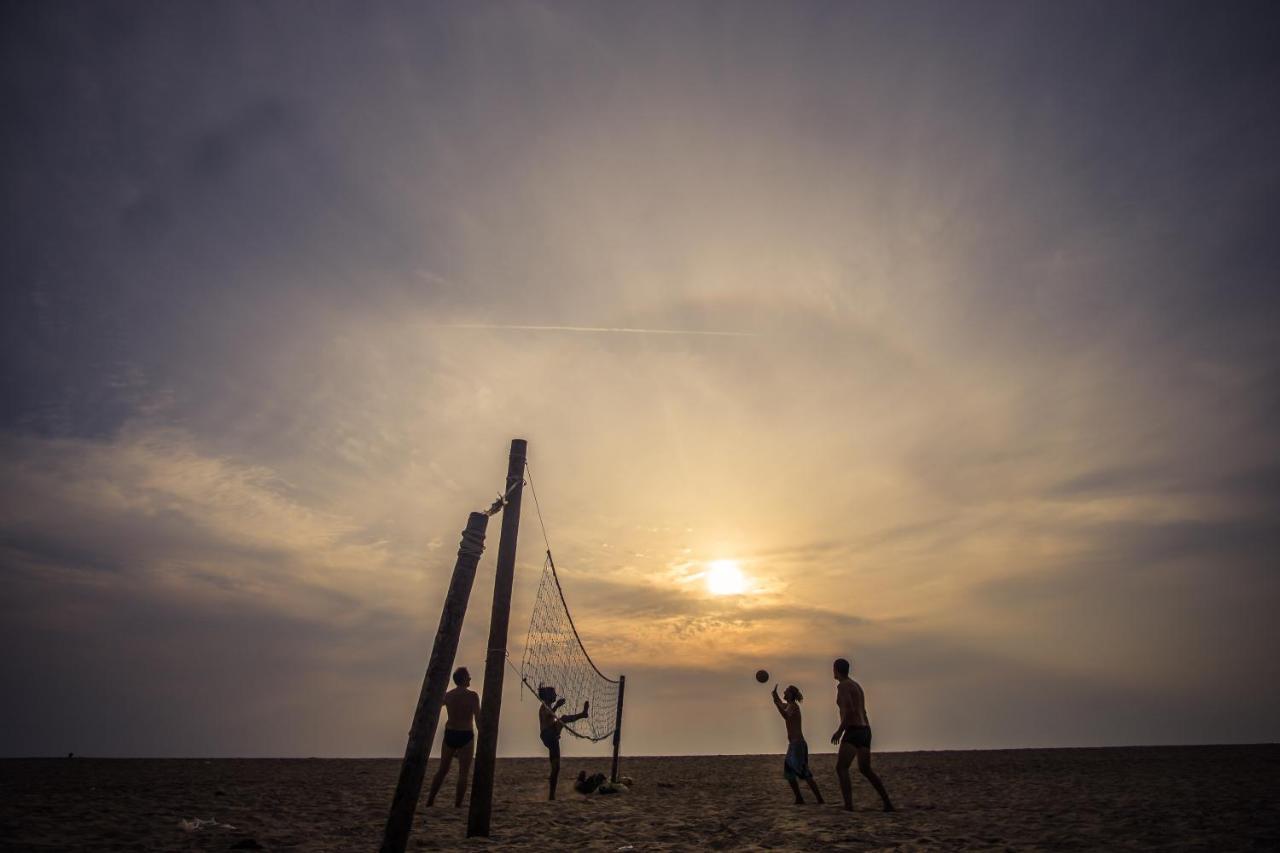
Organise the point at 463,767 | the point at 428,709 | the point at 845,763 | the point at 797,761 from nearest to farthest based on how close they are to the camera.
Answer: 1. the point at 428,709
2. the point at 845,763
3. the point at 463,767
4. the point at 797,761

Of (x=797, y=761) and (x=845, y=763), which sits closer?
(x=845, y=763)

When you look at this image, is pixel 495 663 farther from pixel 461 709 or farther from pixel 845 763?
pixel 845 763

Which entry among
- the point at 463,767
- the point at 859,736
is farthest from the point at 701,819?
the point at 463,767

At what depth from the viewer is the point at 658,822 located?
30.3ft

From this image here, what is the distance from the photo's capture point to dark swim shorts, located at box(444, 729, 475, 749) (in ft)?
30.9

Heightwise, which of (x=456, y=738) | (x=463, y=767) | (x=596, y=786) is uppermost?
(x=456, y=738)

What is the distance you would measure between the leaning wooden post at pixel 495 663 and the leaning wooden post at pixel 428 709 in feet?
6.69

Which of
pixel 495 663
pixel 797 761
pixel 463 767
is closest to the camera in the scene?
pixel 495 663

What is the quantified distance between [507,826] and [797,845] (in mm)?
3794

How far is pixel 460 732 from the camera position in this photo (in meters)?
9.52

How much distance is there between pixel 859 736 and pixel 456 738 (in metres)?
5.59

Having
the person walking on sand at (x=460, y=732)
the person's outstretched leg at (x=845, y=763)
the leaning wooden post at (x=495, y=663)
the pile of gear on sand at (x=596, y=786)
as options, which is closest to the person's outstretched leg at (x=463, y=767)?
the person walking on sand at (x=460, y=732)

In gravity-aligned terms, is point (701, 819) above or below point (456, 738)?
below

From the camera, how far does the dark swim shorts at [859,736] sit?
8.96 m
